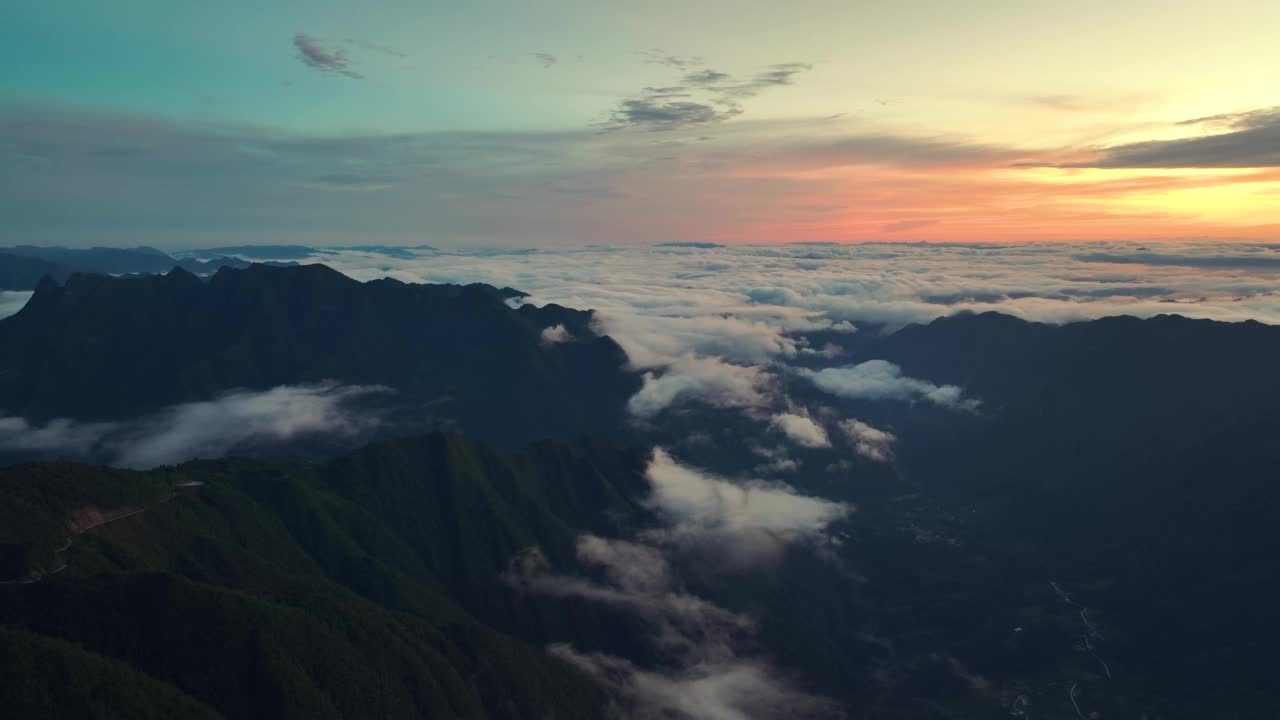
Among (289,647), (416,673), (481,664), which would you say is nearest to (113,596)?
(289,647)

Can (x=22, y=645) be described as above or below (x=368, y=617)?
above

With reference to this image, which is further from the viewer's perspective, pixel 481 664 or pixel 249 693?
pixel 481 664

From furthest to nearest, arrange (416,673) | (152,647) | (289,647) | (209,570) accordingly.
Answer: (209,570)
(416,673)
(289,647)
(152,647)

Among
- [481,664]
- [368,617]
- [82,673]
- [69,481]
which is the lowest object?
[481,664]

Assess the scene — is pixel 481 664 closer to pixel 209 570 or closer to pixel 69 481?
pixel 209 570

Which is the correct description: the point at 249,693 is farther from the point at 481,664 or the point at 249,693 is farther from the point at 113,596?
the point at 481,664

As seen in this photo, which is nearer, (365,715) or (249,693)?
(249,693)

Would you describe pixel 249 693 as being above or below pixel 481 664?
above

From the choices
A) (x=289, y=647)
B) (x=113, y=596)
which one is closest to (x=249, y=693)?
(x=289, y=647)

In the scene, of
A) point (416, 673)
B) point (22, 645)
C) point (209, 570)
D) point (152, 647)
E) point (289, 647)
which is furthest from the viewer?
point (209, 570)
